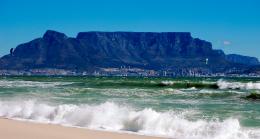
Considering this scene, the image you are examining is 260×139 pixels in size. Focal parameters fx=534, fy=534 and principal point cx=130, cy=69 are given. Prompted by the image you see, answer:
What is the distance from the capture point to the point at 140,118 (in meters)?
15.0

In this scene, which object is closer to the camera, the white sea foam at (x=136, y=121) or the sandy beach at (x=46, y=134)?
the sandy beach at (x=46, y=134)

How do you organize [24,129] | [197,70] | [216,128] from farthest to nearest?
1. [197,70]
2. [216,128]
3. [24,129]

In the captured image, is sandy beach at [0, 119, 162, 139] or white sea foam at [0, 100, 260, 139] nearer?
→ sandy beach at [0, 119, 162, 139]

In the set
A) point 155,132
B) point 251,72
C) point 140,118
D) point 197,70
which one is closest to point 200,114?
point 140,118

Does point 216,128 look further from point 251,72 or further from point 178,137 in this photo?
point 251,72

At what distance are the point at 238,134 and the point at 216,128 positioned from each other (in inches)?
32.1

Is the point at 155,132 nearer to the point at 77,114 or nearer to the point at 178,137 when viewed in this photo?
the point at 178,137

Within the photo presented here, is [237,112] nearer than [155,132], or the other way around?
[155,132]

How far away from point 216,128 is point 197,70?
591ft

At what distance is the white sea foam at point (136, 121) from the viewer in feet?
42.2

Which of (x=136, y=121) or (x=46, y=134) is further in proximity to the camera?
(x=136, y=121)

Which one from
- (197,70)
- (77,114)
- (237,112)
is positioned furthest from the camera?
(197,70)

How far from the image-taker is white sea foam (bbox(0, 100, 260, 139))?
42.2 ft

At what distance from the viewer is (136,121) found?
14953 mm
